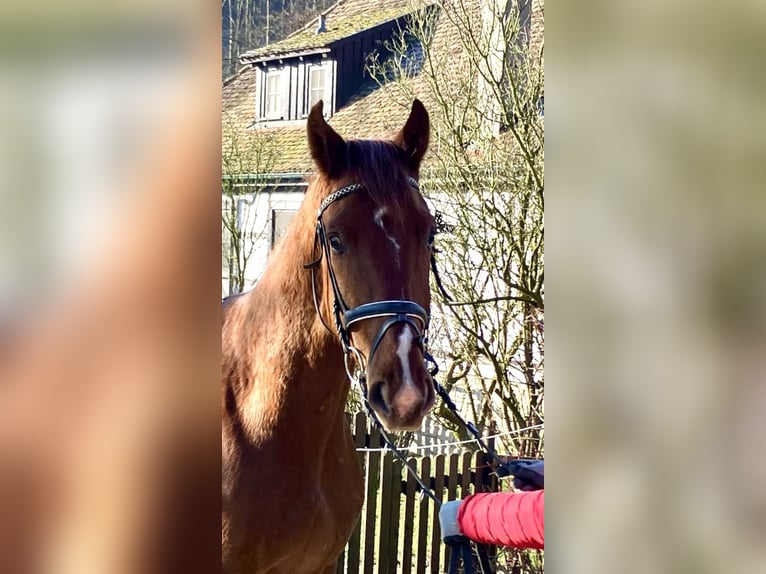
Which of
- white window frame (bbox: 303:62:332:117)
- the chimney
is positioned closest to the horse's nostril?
white window frame (bbox: 303:62:332:117)

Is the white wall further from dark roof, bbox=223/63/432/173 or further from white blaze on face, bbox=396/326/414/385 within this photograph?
white blaze on face, bbox=396/326/414/385

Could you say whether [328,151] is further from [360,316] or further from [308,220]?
[360,316]

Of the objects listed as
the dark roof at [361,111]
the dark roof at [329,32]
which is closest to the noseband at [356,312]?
the dark roof at [361,111]

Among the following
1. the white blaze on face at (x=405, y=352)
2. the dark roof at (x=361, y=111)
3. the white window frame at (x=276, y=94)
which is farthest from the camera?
the white window frame at (x=276, y=94)

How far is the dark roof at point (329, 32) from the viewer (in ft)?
34.2

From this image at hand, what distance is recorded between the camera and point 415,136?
2332 mm

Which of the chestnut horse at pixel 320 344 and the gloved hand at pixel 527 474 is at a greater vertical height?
the chestnut horse at pixel 320 344

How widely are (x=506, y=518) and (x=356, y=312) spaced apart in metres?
0.64

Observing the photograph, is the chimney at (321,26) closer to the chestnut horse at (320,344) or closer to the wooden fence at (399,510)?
the wooden fence at (399,510)

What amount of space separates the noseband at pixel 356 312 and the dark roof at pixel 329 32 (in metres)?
7.88
